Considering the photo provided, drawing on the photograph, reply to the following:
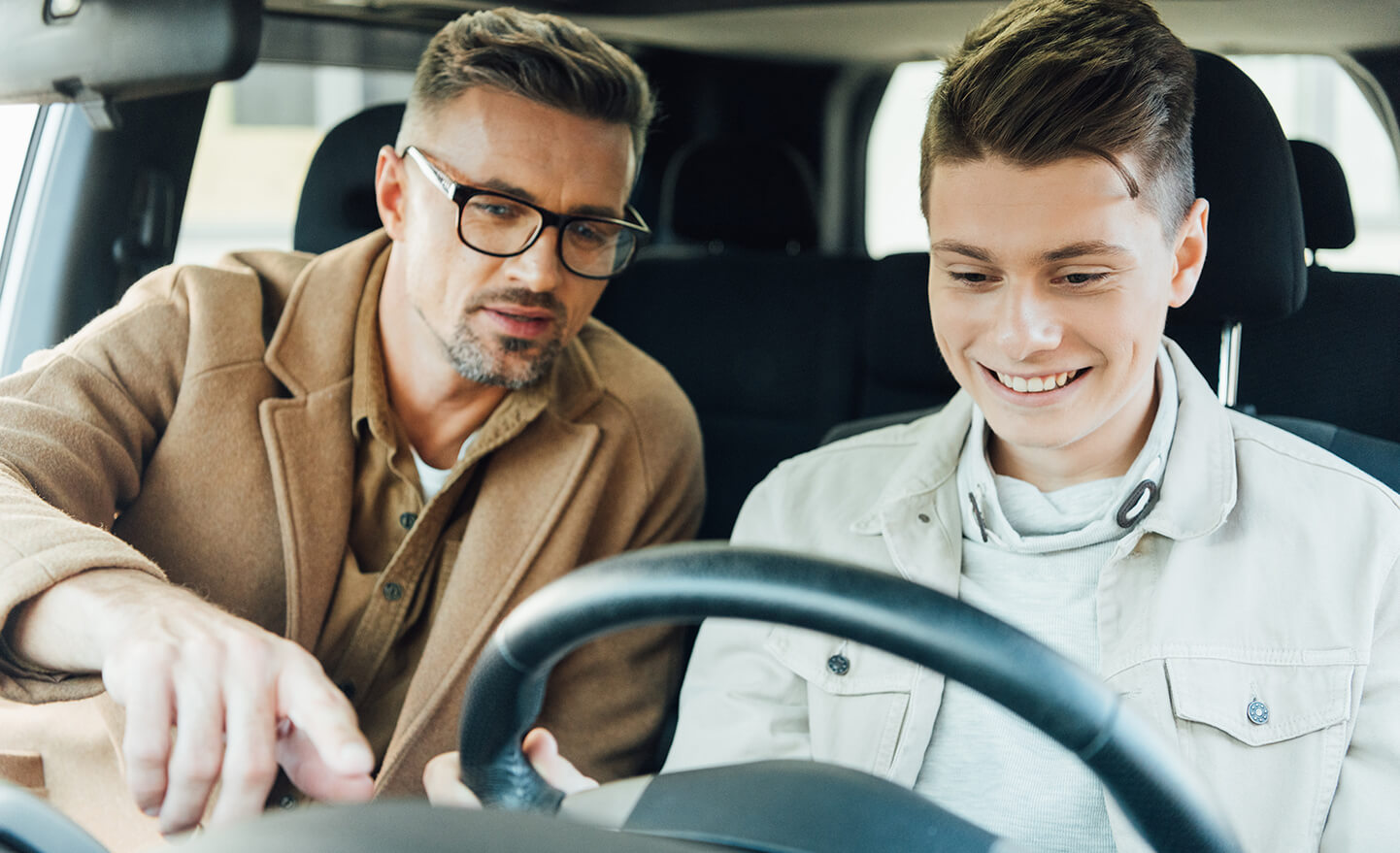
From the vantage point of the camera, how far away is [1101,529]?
3.79 ft

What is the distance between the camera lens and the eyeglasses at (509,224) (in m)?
1.39

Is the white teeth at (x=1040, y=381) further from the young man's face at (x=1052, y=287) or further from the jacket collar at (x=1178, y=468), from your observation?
the jacket collar at (x=1178, y=468)

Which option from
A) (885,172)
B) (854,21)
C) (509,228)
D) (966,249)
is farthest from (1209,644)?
(885,172)

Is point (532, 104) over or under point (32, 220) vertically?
over

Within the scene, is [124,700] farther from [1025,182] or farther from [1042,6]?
[1042,6]

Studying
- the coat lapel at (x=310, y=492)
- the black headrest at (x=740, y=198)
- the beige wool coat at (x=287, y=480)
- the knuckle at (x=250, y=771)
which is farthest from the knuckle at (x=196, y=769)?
the black headrest at (x=740, y=198)

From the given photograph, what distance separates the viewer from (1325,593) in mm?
1062

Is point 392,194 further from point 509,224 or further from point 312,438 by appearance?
point 312,438

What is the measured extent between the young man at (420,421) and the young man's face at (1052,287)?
48cm

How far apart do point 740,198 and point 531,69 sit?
1127 mm

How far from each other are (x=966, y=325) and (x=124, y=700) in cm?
77

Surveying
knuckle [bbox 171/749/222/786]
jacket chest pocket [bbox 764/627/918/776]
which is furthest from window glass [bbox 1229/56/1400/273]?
knuckle [bbox 171/749/222/786]

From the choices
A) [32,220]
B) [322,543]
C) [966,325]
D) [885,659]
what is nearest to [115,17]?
[32,220]

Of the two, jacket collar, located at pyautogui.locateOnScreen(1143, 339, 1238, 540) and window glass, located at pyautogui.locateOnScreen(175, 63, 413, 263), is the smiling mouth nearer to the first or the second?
jacket collar, located at pyautogui.locateOnScreen(1143, 339, 1238, 540)
